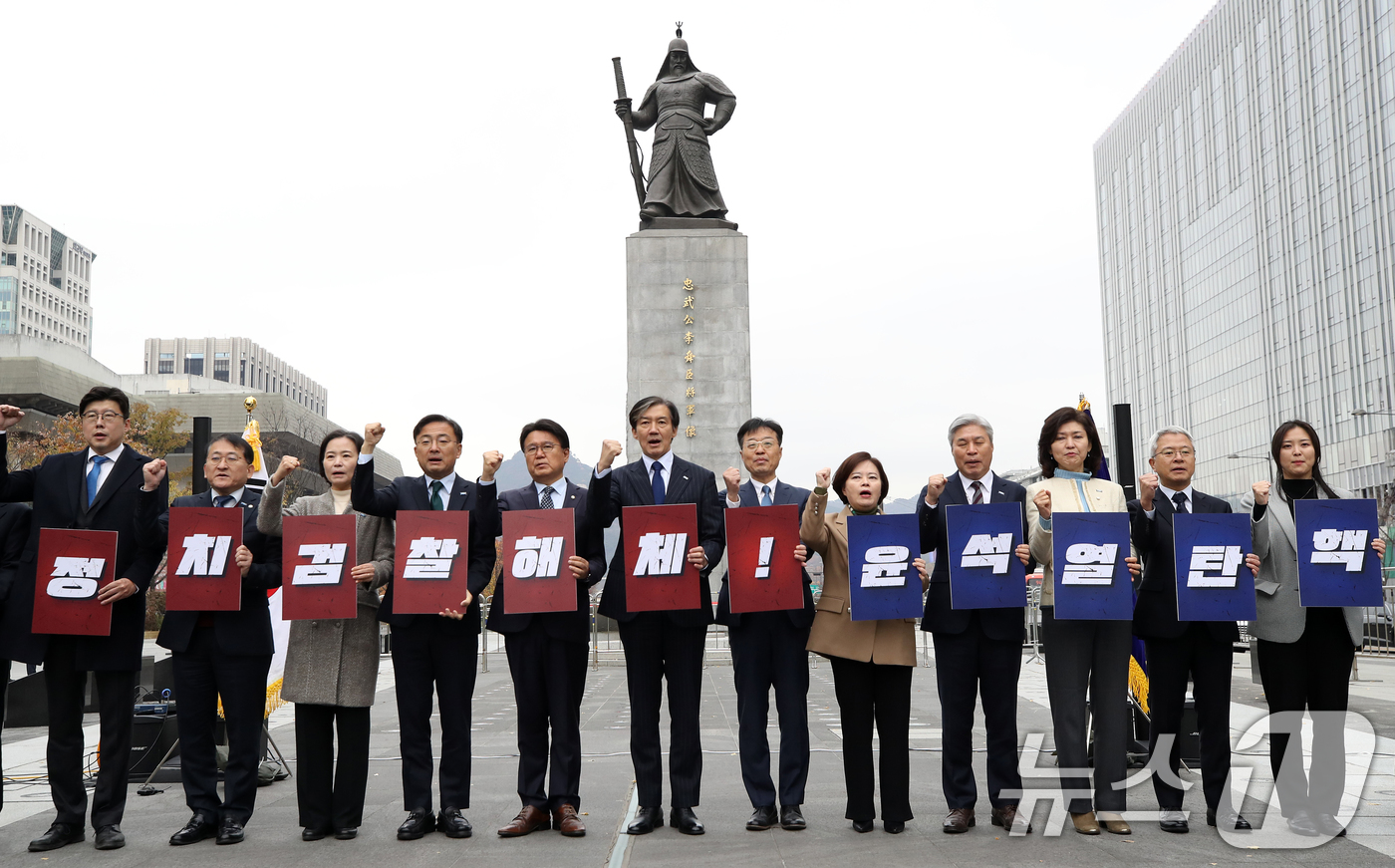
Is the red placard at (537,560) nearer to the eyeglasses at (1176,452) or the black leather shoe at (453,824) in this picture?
the black leather shoe at (453,824)

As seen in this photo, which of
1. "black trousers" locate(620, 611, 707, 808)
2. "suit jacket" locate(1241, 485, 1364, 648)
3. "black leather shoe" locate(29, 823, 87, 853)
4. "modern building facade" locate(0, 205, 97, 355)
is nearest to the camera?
"black leather shoe" locate(29, 823, 87, 853)

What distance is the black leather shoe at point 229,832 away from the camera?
19.0 ft

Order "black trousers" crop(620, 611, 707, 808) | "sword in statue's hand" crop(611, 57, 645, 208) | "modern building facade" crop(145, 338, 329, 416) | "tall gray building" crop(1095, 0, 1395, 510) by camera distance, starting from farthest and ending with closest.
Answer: "modern building facade" crop(145, 338, 329, 416) → "tall gray building" crop(1095, 0, 1395, 510) → "sword in statue's hand" crop(611, 57, 645, 208) → "black trousers" crop(620, 611, 707, 808)

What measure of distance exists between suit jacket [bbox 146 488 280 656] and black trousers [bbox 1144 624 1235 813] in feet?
15.7

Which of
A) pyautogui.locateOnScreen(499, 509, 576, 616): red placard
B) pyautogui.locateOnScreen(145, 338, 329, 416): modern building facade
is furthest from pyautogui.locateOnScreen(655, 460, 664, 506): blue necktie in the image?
pyautogui.locateOnScreen(145, 338, 329, 416): modern building facade

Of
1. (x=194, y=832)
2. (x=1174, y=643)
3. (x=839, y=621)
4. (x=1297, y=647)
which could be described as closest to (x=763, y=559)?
(x=839, y=621)

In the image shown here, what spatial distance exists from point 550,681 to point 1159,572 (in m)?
3.36

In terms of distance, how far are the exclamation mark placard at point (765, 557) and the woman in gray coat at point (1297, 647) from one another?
2577mm

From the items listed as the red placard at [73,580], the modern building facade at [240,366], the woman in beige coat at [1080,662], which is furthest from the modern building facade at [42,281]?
the woman in beige coat at [1080,662]

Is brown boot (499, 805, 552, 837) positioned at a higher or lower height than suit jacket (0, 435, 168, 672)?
lower

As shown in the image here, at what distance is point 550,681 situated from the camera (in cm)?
606

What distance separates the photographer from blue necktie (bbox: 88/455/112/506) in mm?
6220

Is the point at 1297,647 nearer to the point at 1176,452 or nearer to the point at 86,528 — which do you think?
the point at 1176,452

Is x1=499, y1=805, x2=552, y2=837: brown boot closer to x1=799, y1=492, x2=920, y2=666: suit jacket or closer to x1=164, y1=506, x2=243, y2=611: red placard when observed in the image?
x1=799, y1=492, x2=920, y2=666: suit jacket
